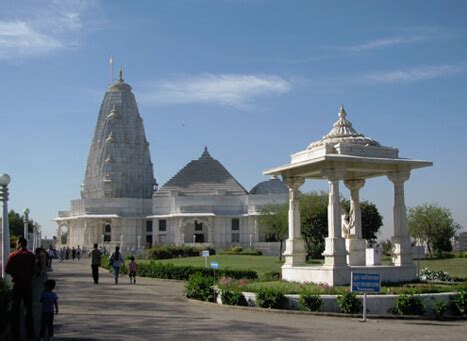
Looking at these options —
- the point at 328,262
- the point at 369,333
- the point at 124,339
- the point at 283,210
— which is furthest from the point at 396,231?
the point at 283,210

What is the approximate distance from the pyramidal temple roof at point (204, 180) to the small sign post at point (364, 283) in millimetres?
76576

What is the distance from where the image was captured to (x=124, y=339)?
12.3 metres

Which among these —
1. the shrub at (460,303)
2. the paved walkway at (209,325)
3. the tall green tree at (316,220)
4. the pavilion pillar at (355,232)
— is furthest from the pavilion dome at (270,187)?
the shrub at (460,303)

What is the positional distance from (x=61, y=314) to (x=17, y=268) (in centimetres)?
407

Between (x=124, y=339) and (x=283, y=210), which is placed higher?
(x=283, y=210)

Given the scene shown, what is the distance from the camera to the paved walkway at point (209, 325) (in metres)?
12.8

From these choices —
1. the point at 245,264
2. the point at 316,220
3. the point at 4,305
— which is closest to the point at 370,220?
the point at 316,220

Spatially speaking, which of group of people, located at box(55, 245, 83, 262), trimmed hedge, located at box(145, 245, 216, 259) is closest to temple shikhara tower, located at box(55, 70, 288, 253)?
group of people, located at box(55, 245, 83, 262)

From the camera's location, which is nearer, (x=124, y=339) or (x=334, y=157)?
(x=124, y=339)

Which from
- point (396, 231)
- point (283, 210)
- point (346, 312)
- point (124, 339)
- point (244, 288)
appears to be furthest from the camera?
point (283, 210)

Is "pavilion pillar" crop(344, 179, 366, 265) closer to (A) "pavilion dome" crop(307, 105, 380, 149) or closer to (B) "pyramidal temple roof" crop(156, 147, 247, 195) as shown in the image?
(A) "pavilion dome" crop(307, 105, 380, 149)

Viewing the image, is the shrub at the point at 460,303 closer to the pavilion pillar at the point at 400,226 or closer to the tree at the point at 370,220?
the pavilion pillar at the point at 400,226

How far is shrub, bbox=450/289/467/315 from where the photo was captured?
15.9 meters

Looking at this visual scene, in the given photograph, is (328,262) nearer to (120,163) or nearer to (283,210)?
(283,210)
